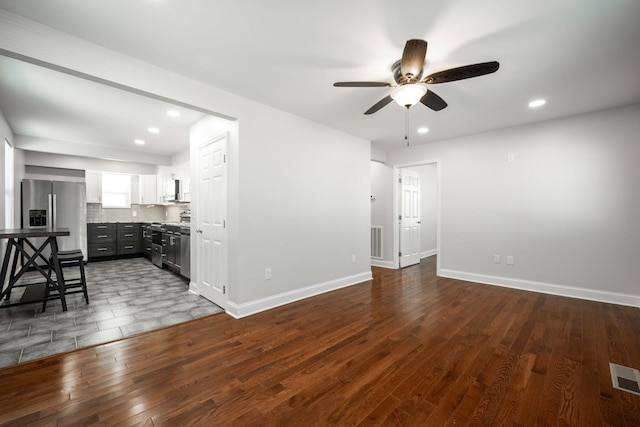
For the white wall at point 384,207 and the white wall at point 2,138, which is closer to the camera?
the white wall at point 2,138

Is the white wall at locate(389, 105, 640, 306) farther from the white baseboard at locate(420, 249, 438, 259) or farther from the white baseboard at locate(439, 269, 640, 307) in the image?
the white baseboard at locate(420, 249, 438, 259)

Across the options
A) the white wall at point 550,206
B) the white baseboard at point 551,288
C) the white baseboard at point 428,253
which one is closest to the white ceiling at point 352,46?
the white wall at point 550,206

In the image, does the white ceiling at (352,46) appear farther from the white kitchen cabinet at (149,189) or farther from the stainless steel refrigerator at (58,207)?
the white kitchen cabinet at (149,189)

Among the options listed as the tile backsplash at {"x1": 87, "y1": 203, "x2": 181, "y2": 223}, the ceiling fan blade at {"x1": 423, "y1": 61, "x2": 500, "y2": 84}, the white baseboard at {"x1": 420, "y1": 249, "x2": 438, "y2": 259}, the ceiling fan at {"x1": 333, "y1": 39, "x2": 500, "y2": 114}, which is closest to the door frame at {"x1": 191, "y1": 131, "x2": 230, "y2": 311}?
the ceiling fan at {"x1": 333, "y1": 39, "x2": 500, "y2": 114}

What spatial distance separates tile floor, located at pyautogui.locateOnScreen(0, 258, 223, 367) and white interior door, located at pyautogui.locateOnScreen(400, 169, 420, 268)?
155 inches

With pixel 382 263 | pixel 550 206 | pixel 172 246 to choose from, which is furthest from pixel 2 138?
pixel 550 206

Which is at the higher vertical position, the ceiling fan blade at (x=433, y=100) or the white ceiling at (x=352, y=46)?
the white ceiling at (x=352, y=46)

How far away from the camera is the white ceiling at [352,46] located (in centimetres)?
173

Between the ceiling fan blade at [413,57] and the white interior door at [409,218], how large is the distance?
12.2 feet

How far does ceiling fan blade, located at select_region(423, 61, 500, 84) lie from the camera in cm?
183

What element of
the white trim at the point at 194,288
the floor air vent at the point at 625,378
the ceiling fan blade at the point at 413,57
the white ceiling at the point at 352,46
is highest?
the white ceiling at the point at 352,46

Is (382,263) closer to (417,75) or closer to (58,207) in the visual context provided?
(417,75)

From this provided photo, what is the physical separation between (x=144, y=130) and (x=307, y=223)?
130 inches

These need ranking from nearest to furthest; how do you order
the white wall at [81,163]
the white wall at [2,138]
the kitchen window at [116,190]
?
the white wall at [2,138] → the white wall at [81,163] → the kitchen window at [116,190]
